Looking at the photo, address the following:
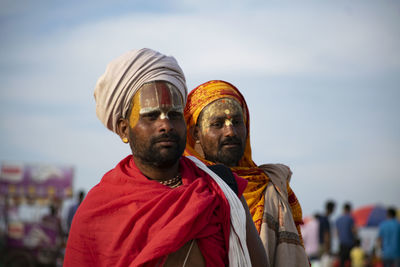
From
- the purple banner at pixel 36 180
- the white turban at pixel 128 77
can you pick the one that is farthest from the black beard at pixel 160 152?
the purple banner at pixel 36 180

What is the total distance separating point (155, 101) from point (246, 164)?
174 centimetres

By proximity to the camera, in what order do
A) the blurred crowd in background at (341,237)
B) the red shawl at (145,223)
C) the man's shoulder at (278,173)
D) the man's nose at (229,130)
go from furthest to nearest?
the blurred crowd in background at (341,237), the man's shoulder at (278,173), the man's nose at (229,130), the red shawl at (145,223)

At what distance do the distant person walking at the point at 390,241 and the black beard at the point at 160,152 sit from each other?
1268 cm

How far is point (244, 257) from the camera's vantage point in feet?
9.18

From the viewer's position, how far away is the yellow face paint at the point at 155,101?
2.88m

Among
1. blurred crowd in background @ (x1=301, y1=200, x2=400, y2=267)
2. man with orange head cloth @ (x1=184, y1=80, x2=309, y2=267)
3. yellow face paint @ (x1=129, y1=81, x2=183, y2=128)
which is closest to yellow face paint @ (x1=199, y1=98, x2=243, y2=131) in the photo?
man with orange head cloth @ (x1=184, y1=80, x2=309, y2=267)

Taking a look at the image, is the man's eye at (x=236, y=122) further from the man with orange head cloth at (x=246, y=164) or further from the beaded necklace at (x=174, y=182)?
the beaded necklace at (x=174, y=182)

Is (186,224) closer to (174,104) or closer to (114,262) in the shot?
(114,262)

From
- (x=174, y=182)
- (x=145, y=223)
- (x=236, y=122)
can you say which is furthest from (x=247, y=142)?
(x=145, y=223)

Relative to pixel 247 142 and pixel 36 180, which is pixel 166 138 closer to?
pixel 247 142

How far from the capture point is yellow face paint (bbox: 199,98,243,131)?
424cm

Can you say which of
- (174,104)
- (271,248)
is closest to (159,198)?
(174,104)

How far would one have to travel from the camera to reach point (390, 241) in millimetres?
14234

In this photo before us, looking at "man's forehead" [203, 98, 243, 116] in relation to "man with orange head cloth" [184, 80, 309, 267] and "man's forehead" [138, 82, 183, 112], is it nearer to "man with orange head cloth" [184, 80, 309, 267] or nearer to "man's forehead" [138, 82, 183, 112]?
"man with orange head cloth" [184, 80, 309, 267]
